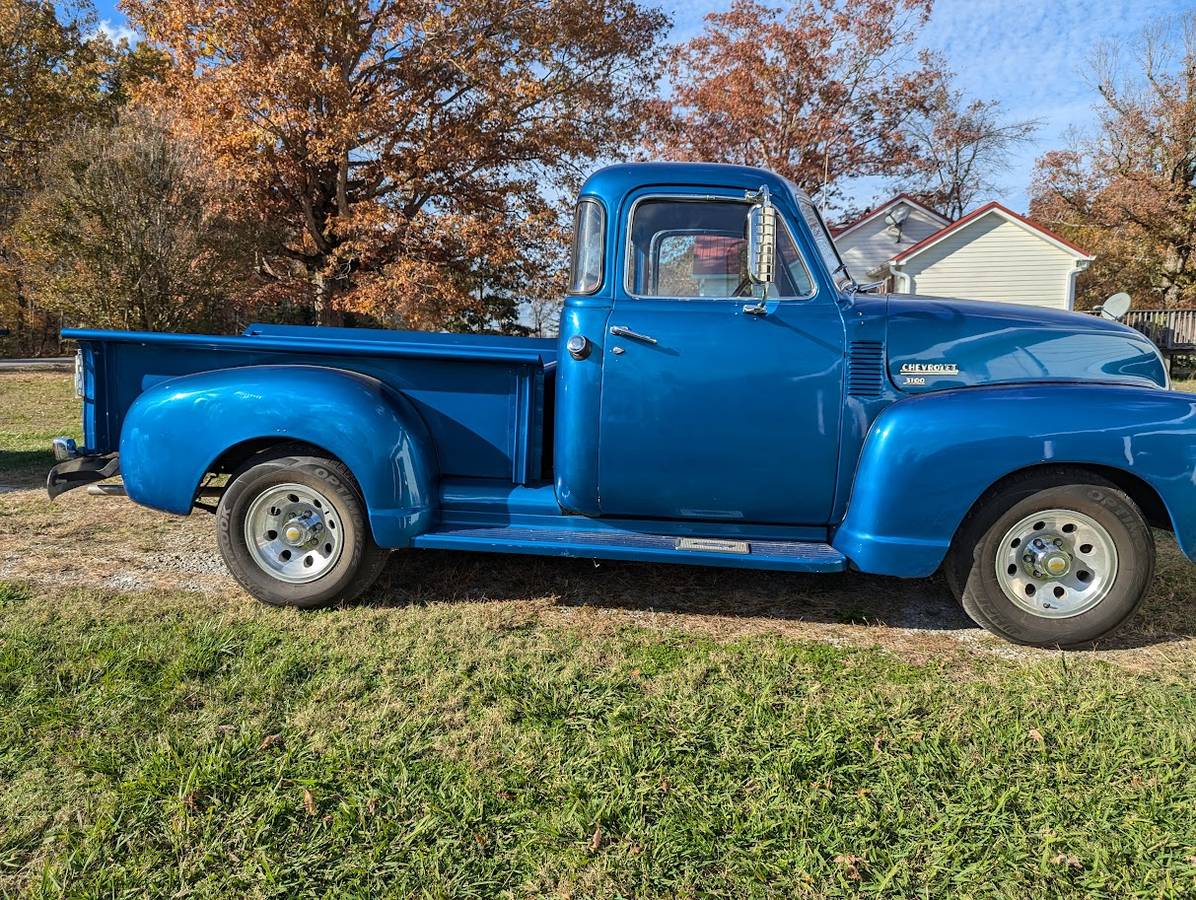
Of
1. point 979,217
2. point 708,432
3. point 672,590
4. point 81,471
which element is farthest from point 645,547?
point 979,217

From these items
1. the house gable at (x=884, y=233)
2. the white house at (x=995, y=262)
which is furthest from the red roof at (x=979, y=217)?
the house gable at (x=884, y=233)

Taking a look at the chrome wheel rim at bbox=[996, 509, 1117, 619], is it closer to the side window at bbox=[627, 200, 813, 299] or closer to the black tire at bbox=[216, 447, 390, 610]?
the side window at bbox=[627, 200, 813, 299]

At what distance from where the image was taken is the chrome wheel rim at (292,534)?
12.5 feet

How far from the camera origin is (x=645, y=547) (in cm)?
363

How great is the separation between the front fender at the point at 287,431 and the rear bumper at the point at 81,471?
0.28m

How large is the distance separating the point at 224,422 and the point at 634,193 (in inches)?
93.7

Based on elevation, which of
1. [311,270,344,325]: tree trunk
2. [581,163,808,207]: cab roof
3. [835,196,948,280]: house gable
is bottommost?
[581,163,808,207]: cab roof

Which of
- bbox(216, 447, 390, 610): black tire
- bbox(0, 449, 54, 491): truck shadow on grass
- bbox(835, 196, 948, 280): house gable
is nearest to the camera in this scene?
bbox(216, 447, 390, 610): black tire

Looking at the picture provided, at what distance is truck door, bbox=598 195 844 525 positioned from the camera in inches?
141

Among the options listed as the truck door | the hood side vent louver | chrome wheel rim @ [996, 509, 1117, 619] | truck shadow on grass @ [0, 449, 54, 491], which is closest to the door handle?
the truck door

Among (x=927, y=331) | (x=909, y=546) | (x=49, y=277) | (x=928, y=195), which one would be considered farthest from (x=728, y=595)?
(x=928, y=195)

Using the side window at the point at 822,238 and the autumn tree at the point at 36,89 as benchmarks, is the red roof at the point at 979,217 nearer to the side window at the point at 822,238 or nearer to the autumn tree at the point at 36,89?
the side window at the point at 822,238

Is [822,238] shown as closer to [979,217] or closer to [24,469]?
[24,469]

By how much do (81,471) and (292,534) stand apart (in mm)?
1272
